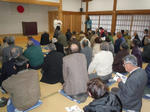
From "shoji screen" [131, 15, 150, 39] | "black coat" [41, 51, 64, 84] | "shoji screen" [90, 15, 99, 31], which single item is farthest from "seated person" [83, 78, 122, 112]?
"shoji screen" [90, 15, 99, 31]

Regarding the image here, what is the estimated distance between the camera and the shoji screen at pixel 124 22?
26.4ft

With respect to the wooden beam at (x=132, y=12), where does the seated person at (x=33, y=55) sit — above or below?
below

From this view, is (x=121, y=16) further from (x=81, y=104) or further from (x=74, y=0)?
(x=81, y=104)

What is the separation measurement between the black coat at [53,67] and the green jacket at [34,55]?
696 mm

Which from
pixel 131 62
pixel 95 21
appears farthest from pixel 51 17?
pixel 131 62

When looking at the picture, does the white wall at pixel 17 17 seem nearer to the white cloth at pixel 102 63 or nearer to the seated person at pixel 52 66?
the seated person at pixel 52 66

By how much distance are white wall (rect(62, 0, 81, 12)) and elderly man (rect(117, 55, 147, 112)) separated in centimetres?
832

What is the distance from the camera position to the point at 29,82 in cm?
188

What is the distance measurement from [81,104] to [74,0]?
9.12 metres

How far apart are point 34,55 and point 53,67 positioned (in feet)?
2.97

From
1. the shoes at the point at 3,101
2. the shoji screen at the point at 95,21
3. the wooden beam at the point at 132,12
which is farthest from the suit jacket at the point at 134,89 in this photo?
the shoji screen at the point at 95,21

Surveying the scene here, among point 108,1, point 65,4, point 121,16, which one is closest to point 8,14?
point 65,4

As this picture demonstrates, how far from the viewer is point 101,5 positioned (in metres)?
9.08

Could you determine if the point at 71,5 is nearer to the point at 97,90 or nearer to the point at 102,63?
the point at 102,63
